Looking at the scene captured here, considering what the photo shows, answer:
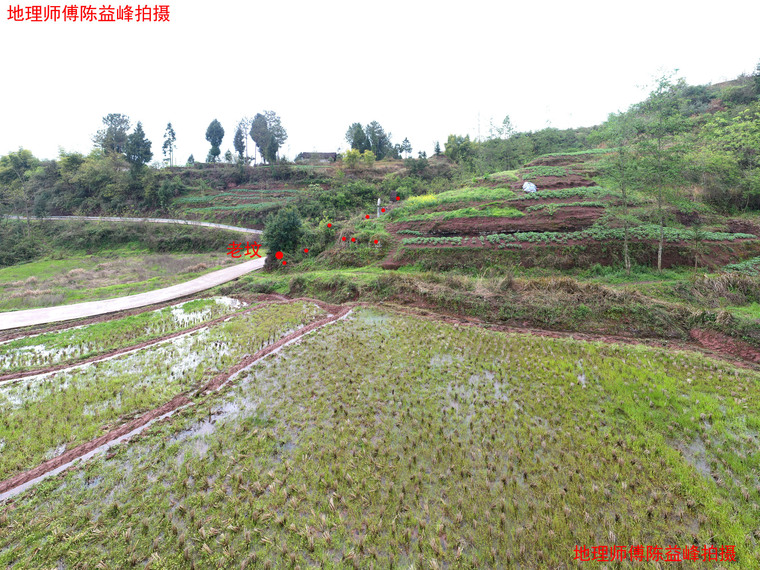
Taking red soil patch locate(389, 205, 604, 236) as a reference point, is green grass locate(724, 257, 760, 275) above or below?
below

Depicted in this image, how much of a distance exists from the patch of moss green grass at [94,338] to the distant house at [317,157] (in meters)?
48.8

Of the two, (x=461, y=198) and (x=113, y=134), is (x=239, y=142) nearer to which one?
(x=113, y=134)

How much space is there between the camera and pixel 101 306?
14758 mm

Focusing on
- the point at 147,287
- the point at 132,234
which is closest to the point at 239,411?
the point at 147,287

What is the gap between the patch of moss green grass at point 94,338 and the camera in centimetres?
956

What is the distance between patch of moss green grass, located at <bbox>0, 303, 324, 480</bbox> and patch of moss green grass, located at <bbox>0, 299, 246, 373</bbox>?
1388 millimetres

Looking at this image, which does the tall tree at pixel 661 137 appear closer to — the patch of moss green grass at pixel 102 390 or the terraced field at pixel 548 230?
the terraced field at pixel 548 230

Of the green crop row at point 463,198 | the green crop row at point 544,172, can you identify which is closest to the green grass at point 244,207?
the green crop row at point 463,198

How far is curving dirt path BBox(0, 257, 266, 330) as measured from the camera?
13047 millimetres

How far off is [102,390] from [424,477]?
856 centimetres

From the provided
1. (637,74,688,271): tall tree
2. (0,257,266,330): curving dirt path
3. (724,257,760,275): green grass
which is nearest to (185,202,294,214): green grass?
(0,257,266,330): curving dirt path

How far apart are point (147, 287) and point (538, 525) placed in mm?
22911

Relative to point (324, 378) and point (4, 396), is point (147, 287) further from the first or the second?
point (324, 378)

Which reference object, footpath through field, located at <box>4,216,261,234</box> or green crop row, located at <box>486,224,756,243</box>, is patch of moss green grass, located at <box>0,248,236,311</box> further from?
green crop row, located at <box>486,224,756,243</box>
